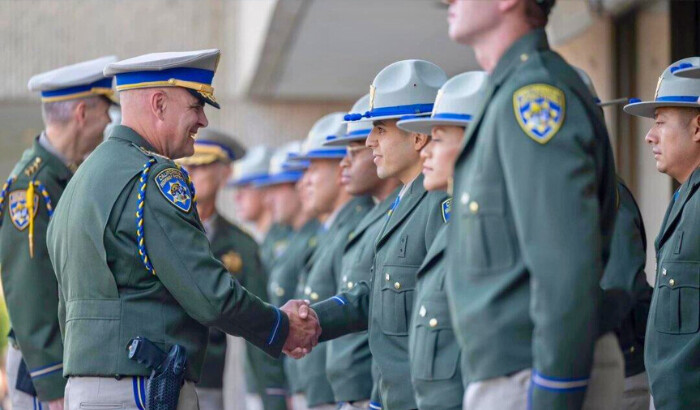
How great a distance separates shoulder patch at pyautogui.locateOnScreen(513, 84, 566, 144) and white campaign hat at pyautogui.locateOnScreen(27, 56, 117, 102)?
302cm

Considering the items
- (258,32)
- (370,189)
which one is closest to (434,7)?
(258,32)

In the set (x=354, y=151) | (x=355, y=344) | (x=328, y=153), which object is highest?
(x=354, y=151)

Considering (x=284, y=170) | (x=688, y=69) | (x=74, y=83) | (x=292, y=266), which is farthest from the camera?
(x=284, y=170)

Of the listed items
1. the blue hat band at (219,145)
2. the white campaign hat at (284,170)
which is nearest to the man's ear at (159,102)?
the blue hat band at (219,145)

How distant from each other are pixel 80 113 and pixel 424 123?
2081 mm

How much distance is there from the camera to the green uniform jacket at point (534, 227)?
9.52 feet

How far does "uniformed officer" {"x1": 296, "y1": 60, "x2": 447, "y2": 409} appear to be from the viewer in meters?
4.42

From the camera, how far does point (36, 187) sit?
213 inches

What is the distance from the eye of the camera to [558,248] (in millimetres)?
2900

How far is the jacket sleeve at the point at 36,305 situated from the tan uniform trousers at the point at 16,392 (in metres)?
0.25

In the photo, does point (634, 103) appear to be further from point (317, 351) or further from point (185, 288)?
point (317, 351)

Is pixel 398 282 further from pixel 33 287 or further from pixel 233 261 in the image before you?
pixel 233 261

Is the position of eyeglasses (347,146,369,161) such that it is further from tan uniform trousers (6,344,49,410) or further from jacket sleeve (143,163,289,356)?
tan uniform trousers (6,344,49,410)

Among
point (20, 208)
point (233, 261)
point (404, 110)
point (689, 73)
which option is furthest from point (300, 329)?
point (233, 261)
